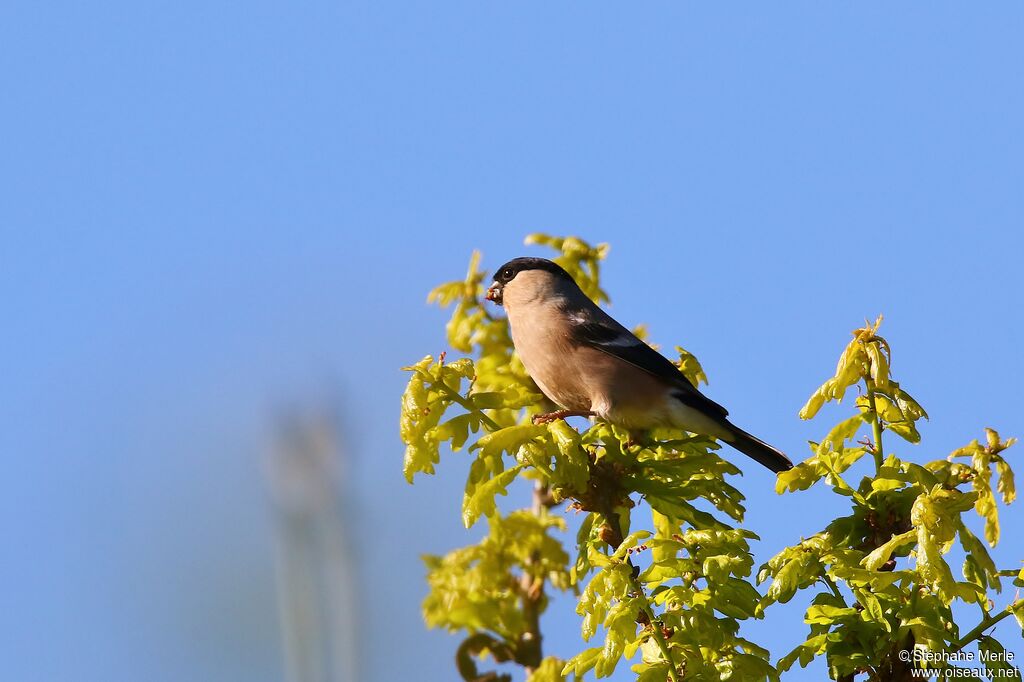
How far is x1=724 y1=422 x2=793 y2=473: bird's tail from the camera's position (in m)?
5.45

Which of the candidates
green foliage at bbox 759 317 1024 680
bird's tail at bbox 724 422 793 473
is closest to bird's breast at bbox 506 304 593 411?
bird's tail at bbox 724 422 793 473

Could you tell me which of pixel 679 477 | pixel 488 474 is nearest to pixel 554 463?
pixel 488 474

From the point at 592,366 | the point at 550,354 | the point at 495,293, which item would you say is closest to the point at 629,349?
the point at 592,366

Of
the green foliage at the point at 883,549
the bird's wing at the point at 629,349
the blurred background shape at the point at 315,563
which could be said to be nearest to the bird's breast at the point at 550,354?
the bird's wing at the point at 629,349

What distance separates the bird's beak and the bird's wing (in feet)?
1.33

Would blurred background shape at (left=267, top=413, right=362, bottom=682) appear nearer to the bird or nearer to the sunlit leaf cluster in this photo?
the sunlit leaf cluster

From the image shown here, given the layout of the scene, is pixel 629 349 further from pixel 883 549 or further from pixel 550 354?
pixel 883 549

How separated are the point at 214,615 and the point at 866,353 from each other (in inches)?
97.8

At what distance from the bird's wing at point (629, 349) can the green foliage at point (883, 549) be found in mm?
1094

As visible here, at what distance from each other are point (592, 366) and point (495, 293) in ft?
2.23

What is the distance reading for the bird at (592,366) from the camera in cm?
521

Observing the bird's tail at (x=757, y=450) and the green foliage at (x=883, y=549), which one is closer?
the green foliage at (x=883, y=549)

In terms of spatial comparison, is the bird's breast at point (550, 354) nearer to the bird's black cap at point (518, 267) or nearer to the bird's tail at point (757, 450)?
the bird's black cap at point (518, 267)

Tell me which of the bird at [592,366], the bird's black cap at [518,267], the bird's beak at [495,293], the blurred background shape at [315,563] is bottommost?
the blurred background shape at [315,563]
